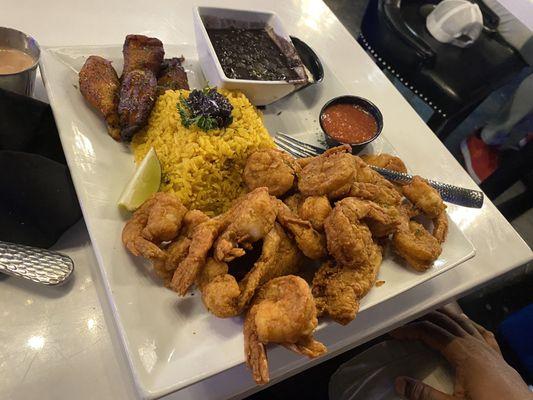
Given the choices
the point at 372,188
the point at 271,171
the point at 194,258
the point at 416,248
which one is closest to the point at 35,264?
the point at 194,258

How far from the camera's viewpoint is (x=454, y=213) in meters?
2.15

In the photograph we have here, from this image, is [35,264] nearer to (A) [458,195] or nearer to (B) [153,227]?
(B) [153,227]

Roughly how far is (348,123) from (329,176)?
0.67 m

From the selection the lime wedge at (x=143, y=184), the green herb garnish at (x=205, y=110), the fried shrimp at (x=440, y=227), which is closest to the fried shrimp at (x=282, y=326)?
the lime wedge at (x=143, y=184)

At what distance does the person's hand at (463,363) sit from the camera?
178 centimetres

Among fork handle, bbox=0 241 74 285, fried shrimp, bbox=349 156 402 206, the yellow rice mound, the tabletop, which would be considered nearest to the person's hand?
the tabletop

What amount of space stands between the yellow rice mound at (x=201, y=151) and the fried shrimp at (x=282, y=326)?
662 millimetres

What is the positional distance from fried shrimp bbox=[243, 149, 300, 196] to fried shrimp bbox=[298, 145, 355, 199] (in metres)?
0.05

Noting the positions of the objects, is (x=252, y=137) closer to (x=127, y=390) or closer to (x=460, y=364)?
(x=127, y=390)

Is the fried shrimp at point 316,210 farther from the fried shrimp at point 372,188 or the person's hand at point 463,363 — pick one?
the person's hand at point 463,363

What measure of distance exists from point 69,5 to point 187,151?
4.65 feet

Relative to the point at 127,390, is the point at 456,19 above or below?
above

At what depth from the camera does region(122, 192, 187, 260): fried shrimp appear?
1.44m

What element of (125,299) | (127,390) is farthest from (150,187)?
(127,390)
